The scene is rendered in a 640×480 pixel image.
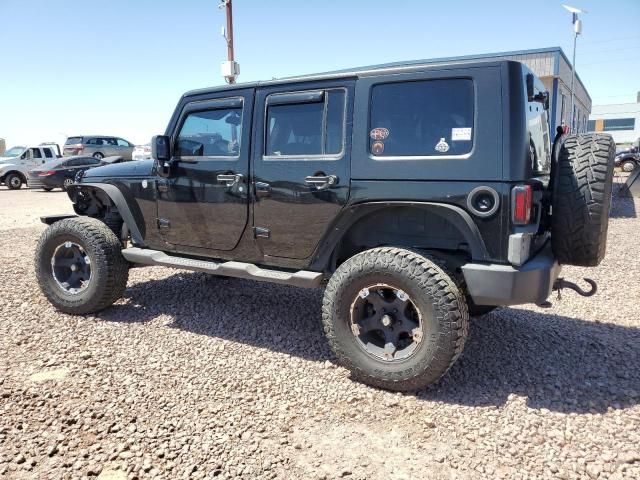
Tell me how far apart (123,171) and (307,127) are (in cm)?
199

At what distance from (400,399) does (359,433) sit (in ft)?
1.57

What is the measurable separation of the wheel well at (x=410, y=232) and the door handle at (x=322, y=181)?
1.08ft

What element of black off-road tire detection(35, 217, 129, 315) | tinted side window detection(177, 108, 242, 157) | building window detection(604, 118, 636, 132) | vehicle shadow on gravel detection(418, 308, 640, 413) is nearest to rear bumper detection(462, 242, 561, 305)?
vehicle shadow on gravel detection(418, 308, 640, 413)

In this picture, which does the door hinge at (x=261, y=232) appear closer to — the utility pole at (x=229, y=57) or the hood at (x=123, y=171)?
the hood at (x=123, y=171)

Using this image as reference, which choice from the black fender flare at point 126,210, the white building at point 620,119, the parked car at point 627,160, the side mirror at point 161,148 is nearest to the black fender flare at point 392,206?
the side mirror at point 161,148

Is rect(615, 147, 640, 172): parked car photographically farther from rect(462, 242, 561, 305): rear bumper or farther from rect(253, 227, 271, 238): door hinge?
rect(253, 227, 271, 238): door hinge

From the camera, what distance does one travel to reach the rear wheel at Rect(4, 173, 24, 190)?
19875mm

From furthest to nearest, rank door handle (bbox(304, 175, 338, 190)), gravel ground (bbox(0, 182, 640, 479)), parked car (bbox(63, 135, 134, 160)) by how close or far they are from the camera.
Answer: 1. parked car (bbox(63, 135, 134, 160))
2. door handle (bbox(304, 175, 338, 190))
3. gravel ground (bbox(0, 182, 640, 479))

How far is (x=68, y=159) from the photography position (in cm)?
1800

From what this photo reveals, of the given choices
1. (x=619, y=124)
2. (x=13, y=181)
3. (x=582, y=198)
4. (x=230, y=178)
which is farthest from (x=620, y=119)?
(x=230, y=178)

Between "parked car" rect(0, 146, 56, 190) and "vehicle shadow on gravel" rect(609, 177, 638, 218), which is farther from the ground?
"parked car" rect(0, 146, 56, 190)

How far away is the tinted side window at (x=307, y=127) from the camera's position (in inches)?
130

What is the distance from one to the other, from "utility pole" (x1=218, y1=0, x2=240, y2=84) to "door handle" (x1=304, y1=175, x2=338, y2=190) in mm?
10095

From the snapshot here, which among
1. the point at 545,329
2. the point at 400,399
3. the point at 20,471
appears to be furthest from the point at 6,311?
the point at 545,329
